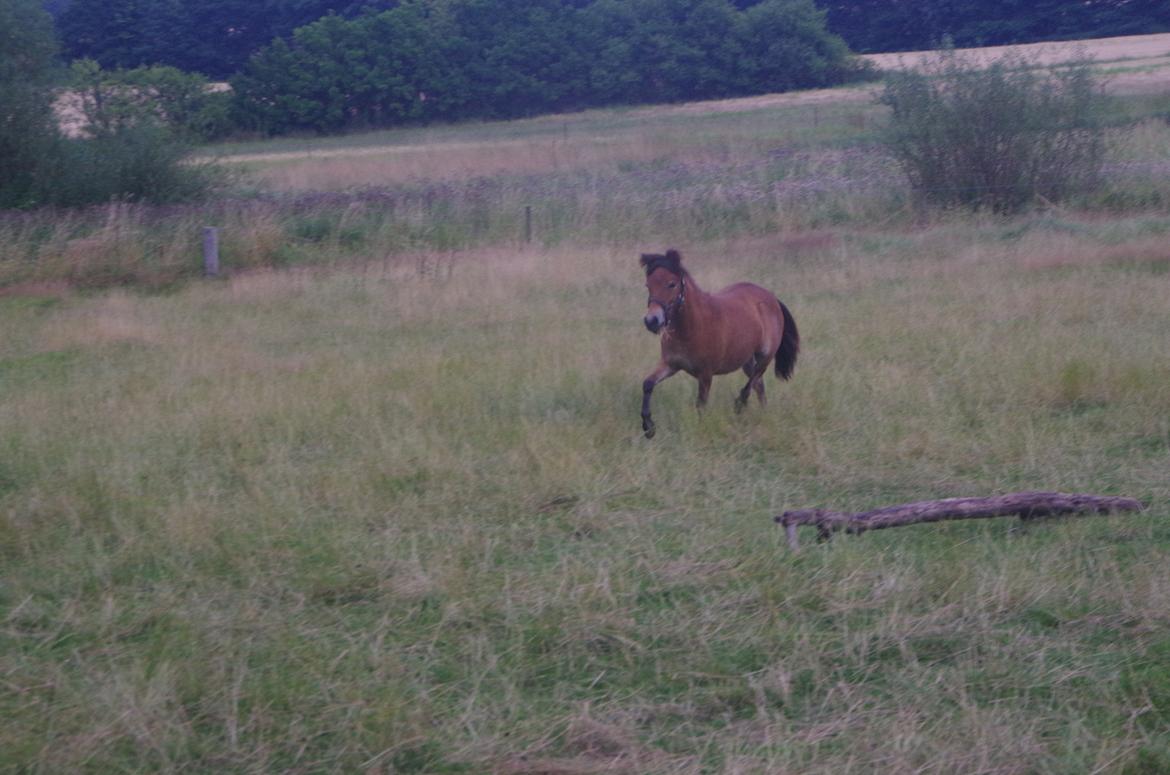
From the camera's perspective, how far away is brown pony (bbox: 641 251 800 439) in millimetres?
7504

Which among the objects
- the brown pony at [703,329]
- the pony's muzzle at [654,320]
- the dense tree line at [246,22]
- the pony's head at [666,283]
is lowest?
the brown pony at [703,329]

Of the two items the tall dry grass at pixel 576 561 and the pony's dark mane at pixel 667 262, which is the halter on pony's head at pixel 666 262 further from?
the tall dry grass at pixel 576 561

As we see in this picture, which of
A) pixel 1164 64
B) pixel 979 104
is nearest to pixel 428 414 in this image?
pixel 979 104

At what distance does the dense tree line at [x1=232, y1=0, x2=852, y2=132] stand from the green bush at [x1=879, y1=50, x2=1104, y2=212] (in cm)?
2721

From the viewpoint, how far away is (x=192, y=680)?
3.90 metres

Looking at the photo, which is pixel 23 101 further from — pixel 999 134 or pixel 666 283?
pixel 666 283

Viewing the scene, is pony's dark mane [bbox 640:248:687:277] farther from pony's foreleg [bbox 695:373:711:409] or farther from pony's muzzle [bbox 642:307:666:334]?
pony's foreleg [bbox 695:373:711:409]

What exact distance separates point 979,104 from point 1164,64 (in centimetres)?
2338

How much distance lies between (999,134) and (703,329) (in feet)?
42.1

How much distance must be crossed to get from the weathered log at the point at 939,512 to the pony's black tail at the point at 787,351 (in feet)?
11.1

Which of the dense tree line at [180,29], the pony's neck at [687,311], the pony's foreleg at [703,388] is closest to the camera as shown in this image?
the pony's neck at [687,311]

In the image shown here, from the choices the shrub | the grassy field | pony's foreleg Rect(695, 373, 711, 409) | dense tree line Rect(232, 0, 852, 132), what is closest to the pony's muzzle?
the grassy field

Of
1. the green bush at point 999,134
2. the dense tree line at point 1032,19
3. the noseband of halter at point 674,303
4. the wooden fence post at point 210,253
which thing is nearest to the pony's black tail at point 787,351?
the noseband of halter at point 674,303

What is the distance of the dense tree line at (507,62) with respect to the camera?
157 feet
